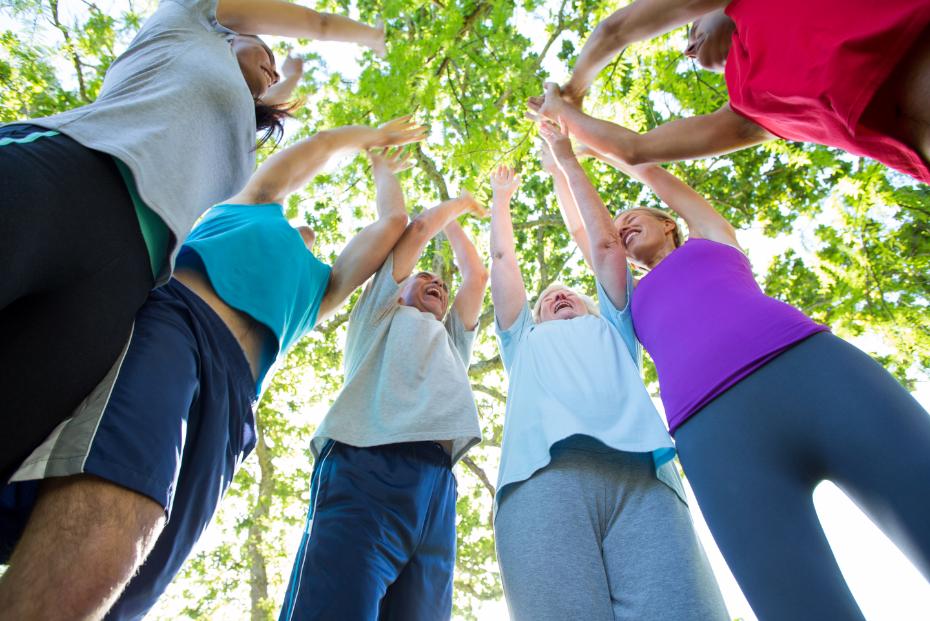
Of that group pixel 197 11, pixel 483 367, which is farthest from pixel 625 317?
pixel 483 367

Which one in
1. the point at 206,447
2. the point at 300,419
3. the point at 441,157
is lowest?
the point at 206,447

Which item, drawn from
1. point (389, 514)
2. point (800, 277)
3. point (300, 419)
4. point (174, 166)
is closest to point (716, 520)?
point (389, 514)

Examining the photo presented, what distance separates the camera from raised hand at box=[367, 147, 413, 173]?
11.0ft

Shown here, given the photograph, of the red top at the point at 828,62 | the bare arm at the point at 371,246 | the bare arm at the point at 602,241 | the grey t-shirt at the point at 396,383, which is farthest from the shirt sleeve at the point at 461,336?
the red top at the point at 828,62

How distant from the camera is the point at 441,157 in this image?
643cm

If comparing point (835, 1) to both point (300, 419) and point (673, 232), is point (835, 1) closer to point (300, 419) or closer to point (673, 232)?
point (673, 232)

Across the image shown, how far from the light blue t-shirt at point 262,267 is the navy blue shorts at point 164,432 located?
16 cm

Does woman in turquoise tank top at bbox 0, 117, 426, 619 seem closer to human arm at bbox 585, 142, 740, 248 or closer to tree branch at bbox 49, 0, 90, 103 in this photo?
human arm at bbox 585, 142, 740, 248

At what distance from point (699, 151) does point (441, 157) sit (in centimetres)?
449

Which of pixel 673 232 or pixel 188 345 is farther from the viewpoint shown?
pixel 673 232

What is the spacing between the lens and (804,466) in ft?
5.04

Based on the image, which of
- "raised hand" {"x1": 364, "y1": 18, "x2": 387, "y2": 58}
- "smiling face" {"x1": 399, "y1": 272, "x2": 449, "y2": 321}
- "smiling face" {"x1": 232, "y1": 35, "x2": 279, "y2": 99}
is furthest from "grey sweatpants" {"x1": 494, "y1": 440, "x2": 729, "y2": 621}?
"raised hand" {"x1": 364, "y1": 18, "x2": 387, "y2": 58}

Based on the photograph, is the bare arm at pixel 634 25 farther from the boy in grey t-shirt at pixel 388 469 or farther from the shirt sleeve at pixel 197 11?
the shirt sleeve at pixel 197 11

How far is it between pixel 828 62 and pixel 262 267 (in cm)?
179
